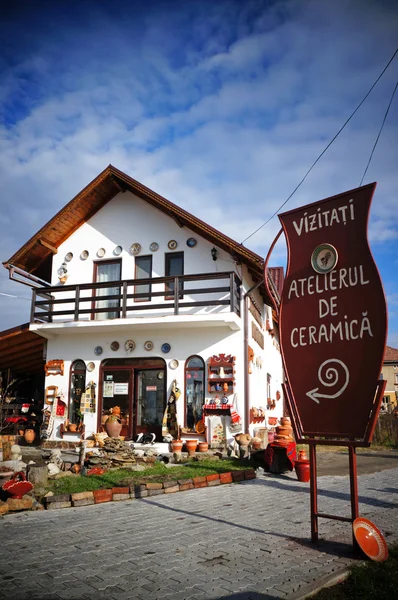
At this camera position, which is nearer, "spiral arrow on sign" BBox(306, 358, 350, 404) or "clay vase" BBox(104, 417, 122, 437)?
"spiral arrow on sign" BBox(306, 358, 350, 404)

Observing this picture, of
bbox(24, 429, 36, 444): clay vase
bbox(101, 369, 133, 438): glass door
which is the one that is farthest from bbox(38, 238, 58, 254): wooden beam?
bbox(24, 429, 36, 444): clay vase

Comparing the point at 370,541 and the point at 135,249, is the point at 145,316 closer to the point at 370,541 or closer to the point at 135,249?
the point at 135,249

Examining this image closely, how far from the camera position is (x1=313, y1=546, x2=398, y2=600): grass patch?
3.73 meters

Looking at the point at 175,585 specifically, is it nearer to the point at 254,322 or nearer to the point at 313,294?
the point at 313,294

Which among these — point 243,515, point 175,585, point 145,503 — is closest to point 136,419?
point 145,503

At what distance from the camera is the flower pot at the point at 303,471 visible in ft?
31.3

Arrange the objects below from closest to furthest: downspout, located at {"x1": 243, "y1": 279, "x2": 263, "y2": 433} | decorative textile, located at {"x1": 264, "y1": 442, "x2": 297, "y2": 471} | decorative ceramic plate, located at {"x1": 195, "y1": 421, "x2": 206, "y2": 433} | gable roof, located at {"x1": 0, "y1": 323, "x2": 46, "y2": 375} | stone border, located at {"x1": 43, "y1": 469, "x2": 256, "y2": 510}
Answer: stone border, located at {"x1": 43, "y1": 469, "x2": 256, "y2": 510} < decorative textile, located at {"x1": 264, "y1": 442, "x2": 297, "y2": 471} < downspout, located at {"x1": 243, "y1": 279, "x2": 263, "y2": 433} < decorative ceramic plate, located at {"x1": 195, "y1": 421, "x2": 206, "y2": 433} < gable roof, located at {"x1": 0, "y1": 323, "x2": 46, "y2": 375}

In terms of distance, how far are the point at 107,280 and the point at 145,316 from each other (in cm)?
220

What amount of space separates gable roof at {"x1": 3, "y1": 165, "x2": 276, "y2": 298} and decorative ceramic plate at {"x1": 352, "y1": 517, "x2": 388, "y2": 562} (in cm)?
933

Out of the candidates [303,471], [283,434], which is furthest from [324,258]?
[283,434]

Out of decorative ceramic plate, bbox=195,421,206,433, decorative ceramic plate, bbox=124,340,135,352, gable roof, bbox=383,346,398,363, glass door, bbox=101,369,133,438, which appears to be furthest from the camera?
gable roof, bbox=383,346,398,363

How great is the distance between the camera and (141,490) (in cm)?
798

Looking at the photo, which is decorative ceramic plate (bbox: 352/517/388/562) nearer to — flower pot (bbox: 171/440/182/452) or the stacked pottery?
the stacked pottery

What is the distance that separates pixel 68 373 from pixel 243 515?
33.4 feet
